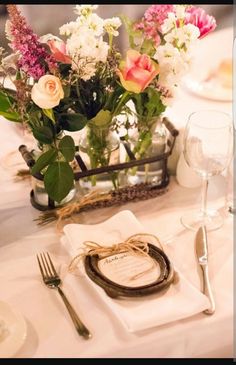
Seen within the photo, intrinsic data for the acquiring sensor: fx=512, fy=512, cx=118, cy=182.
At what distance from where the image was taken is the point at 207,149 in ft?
3.46

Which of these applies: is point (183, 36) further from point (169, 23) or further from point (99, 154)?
point (99, 154)

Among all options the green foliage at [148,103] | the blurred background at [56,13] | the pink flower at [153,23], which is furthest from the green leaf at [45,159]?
the blurred background at [56,13]

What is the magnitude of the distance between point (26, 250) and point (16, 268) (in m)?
0.06

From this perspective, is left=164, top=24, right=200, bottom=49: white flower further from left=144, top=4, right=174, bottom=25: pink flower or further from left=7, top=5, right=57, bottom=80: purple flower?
left=7, top=5, right=57, bottom=80: purple flower

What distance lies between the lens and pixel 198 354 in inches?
33.5

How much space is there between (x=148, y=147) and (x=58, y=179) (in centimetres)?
25

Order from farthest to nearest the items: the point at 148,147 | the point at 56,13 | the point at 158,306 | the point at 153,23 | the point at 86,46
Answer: the point at 56,13 → the point at 148,147 → the point at 153,23 → the point at 86,46 → the point at 158,306

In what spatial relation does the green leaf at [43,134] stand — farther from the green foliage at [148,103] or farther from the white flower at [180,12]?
the white flower at [180,12]

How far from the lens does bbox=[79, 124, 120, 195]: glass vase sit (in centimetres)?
111

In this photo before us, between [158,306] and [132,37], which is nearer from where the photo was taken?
[158,306]

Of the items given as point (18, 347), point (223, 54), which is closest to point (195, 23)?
point (18, 347)

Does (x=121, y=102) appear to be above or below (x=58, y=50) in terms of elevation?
below

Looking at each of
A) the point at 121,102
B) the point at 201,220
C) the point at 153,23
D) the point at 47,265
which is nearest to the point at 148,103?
the point at 121,102

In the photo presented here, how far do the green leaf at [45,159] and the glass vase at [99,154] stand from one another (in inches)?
4.2
